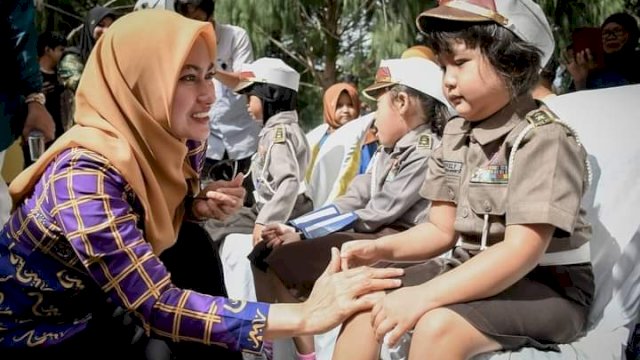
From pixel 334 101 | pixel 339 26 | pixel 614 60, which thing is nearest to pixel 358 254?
pixel 614 60

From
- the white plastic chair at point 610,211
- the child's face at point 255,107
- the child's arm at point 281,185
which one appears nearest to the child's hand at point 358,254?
the white plastic chair at point 610,211

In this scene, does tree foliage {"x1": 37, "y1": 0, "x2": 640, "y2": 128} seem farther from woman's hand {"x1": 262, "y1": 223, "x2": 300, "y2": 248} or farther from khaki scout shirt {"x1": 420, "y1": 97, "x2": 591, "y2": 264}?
khaki scout shirt {"x1": 420, "y1": 97, "x2": 591, "y2": 264}

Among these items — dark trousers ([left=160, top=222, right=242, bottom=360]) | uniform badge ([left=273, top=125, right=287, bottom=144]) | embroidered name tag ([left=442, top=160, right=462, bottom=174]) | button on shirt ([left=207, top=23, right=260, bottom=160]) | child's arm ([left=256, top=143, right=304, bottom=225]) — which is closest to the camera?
embroidered name tag ([left=442, top=160, right=462, bottom=174])

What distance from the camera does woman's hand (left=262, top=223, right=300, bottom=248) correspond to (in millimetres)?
2523

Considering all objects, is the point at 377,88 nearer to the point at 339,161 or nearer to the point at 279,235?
the point at 279,235

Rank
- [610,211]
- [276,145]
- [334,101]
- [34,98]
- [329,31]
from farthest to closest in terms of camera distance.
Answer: [329,31]
[334,101]
[276,145]
[34,98]
[610,211]

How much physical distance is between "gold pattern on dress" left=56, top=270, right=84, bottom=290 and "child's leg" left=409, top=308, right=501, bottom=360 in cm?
70

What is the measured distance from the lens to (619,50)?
392cm

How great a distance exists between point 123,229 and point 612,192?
1.25 m

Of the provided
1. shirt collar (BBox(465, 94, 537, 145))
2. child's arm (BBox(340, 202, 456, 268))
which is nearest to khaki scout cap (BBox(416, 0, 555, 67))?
shirt collar (BBox(465, 94, 537, 145))

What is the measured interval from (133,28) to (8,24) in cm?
111

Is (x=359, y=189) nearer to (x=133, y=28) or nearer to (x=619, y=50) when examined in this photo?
(x=133, y=28)

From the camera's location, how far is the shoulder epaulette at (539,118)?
1.61m

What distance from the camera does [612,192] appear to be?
2.01 m
